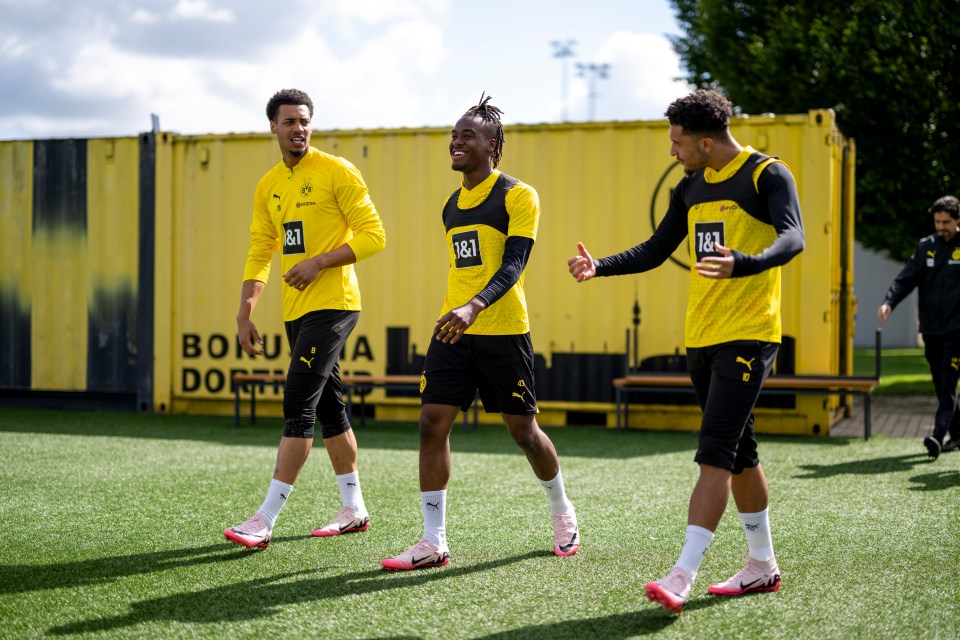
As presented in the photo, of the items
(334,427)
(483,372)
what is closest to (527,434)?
(483,372)

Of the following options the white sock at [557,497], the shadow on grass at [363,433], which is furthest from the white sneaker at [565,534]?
the shadow on grass at [363,433]

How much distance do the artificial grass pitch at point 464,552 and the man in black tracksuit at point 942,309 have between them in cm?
45

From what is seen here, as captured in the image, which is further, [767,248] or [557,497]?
[557,497]

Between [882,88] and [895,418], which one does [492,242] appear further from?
[882,88]

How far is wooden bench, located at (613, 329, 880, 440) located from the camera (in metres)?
9.32

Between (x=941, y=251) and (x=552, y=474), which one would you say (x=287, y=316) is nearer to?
(x=552, y=474)

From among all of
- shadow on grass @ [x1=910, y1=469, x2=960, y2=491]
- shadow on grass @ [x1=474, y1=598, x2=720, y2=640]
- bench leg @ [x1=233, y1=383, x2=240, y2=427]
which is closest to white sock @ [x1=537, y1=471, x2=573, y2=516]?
shadow on grass @ [x1=474, y1=598, x2=720, y2=640]

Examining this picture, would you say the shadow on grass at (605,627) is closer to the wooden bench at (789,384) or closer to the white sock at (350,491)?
the white sock at (350,491)

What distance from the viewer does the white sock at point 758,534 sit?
156 inches

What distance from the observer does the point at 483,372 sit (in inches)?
177

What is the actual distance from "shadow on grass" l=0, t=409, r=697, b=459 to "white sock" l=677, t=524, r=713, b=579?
15.1 feet

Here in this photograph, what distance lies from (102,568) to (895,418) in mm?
9638

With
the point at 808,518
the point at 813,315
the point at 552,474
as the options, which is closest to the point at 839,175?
the point at 813,315

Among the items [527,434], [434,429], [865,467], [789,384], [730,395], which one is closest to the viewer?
[730,395]
